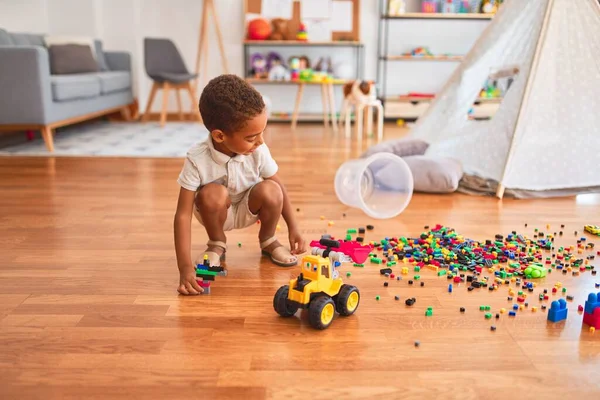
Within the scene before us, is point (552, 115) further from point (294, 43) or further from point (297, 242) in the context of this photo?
point (294, 43)

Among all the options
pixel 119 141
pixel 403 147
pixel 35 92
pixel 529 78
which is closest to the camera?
pixel 529 78

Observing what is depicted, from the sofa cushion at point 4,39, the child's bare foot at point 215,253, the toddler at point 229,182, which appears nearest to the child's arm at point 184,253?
the toddler at point 229,182

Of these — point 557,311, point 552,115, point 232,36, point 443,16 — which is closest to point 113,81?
point 232,36

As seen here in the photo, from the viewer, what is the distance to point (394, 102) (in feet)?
18.7

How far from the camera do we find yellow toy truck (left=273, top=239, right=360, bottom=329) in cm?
130

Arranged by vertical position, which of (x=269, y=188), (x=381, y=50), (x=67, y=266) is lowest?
(x=67, y=266)

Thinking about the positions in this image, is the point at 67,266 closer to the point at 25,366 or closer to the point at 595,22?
the point at 25,366

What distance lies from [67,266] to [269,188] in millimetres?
654

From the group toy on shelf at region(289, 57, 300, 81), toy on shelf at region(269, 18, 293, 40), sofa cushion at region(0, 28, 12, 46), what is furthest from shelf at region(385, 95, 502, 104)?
sofa cushion at region(0, 28, 12, 46)

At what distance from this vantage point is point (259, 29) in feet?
18.1

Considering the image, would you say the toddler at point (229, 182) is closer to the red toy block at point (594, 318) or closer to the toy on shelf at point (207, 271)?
the toy on shelf at point (207, 271)

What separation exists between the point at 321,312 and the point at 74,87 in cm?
348

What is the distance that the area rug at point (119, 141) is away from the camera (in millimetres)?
3834

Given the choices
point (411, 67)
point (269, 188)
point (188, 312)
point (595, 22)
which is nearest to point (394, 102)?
point (411, 67)
